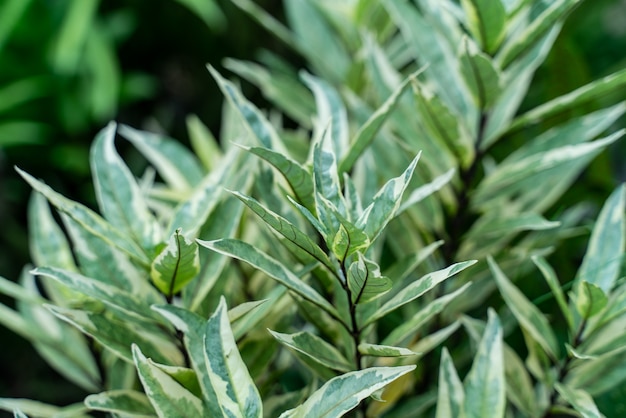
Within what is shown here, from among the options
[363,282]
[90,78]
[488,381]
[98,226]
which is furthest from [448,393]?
[90,78]

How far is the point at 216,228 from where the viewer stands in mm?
482

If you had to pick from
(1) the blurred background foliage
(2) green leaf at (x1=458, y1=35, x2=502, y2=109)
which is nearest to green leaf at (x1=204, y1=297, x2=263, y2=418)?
(2) green leaf at (x1=458, y1=35, x2=502, y2=109)

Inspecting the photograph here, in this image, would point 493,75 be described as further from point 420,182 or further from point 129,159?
point 129,159

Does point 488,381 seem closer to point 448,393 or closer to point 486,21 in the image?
point 448,393

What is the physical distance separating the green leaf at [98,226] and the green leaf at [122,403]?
0.30 ft

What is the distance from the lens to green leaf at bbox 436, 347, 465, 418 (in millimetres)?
457

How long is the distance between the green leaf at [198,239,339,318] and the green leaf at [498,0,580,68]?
0.23 meters

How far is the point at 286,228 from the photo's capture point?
38cm

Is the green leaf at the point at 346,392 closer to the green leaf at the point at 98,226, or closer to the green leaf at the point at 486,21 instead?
the green leaf at the point at 98,226

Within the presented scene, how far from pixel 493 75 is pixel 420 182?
0.34ft

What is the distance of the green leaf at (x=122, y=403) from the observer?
437 millimetres

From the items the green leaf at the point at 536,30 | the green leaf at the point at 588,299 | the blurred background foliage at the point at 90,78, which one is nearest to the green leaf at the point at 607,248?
the green leaf at the point at 588,299

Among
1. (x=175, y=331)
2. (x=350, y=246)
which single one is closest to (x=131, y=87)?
(x=175, y=331)

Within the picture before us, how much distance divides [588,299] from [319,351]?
174mm
